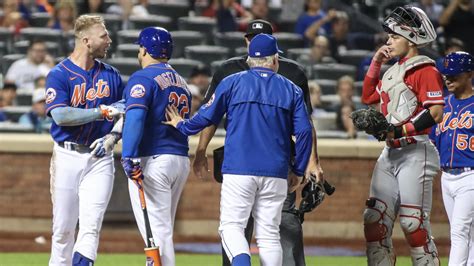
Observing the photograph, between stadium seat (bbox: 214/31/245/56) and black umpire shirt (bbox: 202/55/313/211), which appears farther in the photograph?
stadium seat (bbox: 214/31/245/56)

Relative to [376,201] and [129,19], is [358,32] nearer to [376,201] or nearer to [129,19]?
[129,19]

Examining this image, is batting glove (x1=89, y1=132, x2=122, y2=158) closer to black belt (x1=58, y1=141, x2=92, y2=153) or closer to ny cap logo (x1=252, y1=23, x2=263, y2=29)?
black belt (x1=58, y1=141, x2=92, y2=153)

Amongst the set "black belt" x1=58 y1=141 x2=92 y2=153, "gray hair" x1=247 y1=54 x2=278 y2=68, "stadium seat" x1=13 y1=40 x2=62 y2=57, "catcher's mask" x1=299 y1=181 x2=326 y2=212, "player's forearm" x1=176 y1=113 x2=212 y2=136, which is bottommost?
"catcher's mask" x1=299 y1=181 x2=326 y2=212

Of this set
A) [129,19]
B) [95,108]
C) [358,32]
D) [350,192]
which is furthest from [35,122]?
[95,108]

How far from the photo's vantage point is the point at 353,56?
17.2 metres

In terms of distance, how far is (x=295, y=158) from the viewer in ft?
26.7

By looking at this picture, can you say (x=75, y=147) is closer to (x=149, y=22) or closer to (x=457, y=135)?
(x=457, y=135)

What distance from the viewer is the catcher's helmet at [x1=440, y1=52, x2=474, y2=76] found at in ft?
29.2

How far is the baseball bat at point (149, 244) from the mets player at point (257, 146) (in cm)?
63

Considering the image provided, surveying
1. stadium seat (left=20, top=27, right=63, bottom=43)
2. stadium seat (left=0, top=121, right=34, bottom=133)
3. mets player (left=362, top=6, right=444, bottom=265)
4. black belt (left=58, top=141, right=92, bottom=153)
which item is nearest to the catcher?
mets player (left=362, top=6, right=444, bottom=265)

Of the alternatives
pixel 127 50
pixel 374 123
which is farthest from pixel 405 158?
pixel 127 50

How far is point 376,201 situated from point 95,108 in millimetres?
2288

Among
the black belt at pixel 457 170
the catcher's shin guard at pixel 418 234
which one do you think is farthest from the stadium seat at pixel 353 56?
the catcher's shin guard at pixel 418 234

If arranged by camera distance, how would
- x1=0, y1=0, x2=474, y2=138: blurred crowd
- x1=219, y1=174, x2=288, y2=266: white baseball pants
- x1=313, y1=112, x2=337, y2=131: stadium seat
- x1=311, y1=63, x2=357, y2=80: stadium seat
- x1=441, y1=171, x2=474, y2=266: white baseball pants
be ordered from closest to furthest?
x1=219, y1=174, x2=288, y2=266: white baseball pants, x1=441, y1=171, x2=474, y2=266: white baseball pants, x1=313, y1=112, x2=337, y2=131: stadium seat, x1=0, y1=0, x2=474, y2=138: blurred crowd, x1=311, y1=63, x2=357, y2=80: stadium seat
